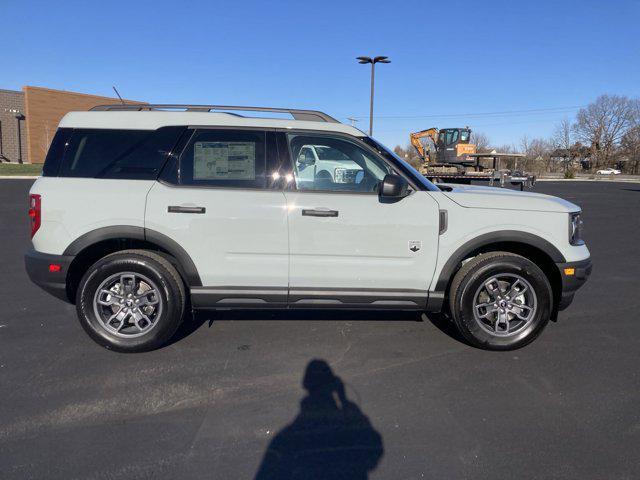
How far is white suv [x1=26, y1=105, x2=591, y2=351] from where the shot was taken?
3840 millimetres

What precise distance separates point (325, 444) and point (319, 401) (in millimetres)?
500

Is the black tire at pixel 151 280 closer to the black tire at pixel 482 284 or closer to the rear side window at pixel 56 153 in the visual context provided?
the rear side window at pixel 56 153

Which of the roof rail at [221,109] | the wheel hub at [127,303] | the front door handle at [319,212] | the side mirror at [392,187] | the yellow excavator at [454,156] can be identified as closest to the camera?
the side mirror at [392,187]

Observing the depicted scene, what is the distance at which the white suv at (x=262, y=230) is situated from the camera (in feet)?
12.6

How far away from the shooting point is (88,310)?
390 centimetres

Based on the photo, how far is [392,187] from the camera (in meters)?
3.72

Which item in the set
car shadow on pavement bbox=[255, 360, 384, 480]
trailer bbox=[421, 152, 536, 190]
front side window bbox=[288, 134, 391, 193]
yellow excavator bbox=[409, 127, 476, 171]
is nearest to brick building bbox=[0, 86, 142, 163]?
yellow excavator bbox=[409, 127, 476, 171]

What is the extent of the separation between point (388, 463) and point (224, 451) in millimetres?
936

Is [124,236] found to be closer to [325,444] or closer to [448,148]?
[325,444]

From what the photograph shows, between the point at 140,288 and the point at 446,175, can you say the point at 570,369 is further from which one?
the point at 446,175

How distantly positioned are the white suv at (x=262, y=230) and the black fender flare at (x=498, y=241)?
1 centimetres

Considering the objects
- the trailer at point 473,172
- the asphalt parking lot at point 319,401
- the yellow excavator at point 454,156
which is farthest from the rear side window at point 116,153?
the yellow excavator at point 454,156

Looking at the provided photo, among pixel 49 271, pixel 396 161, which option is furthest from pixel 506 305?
pixel 49 271

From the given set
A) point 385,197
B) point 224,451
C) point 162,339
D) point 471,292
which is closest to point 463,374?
point 471,292
